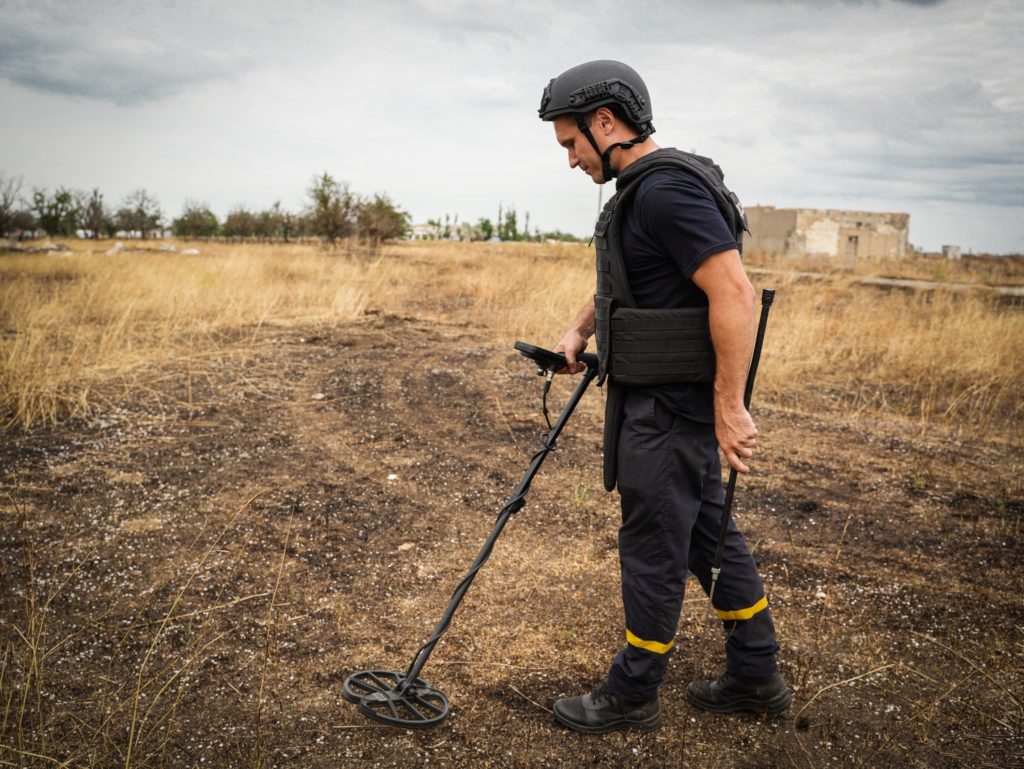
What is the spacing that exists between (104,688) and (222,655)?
0.41 m

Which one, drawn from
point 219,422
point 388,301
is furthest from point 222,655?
point 388,301

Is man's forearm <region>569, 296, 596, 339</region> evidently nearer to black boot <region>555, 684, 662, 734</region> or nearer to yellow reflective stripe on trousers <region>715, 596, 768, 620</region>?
yellow reflective stripe on trousers <region>715, 596, 768, 620</region>

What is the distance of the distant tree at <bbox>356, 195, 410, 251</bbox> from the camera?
2528cm

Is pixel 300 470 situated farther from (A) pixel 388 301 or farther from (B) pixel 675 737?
(A) pixel 388 301

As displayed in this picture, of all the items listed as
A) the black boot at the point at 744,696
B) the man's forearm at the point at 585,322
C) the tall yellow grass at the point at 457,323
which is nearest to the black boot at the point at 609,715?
the black boot at the point at 744,696

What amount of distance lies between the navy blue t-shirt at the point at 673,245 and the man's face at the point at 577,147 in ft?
0.73

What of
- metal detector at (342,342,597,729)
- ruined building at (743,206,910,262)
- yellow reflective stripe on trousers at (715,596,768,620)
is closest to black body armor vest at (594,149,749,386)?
metal detector at (342,342,597,729)

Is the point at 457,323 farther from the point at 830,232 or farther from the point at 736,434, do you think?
the point at 830,232

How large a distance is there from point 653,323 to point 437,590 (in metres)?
1.86

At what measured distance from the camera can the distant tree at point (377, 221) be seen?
82.9ft

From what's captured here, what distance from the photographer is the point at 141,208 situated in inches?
1875

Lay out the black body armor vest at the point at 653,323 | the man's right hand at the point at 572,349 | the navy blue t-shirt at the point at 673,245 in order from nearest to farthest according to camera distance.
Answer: the navy blue t-shirt at the point at 673,245 → the black body armor vest at the point at 653,323 → the man's right hand at the point at 572,349

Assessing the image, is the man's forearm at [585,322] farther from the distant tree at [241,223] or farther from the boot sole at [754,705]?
the distant tree at [241,223]

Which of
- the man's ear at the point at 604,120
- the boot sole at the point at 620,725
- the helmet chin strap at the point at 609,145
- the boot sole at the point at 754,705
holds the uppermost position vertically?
the man's ear at the point at 604,120
